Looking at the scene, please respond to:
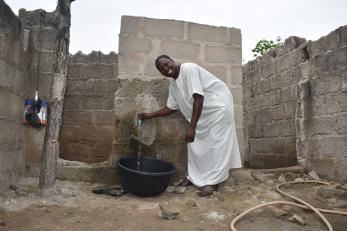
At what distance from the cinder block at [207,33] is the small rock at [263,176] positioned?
1676 mm

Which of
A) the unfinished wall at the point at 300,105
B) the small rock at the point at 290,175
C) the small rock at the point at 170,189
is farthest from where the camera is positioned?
the small rock at the point at 290,175

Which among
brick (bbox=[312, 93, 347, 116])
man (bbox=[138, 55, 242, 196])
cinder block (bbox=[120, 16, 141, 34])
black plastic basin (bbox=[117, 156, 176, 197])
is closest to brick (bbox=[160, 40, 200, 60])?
cinder block (bbox=[120, 16, 141, 34])

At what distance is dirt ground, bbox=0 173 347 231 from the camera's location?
108 inches

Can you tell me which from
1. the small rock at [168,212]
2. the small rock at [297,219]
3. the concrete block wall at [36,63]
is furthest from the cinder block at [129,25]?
the small rock at [297,219]

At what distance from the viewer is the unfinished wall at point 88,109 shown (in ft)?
19.6

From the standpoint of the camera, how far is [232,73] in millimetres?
4457

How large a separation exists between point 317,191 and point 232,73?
1.68 m

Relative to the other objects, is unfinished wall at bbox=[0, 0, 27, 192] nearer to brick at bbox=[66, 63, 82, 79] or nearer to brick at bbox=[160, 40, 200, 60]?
brick at bbox=[160, 40, 200, 60]

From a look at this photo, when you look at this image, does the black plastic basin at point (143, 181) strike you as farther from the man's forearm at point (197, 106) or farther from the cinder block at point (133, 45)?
the cinder block at point (133, 45)

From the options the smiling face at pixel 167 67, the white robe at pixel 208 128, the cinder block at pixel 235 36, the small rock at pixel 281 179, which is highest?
the cinder block at pixel 235 36

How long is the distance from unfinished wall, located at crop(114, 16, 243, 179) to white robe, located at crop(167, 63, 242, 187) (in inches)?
12.5

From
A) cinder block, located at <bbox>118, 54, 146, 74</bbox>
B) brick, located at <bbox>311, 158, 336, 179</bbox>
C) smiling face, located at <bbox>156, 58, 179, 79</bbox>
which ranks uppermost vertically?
cinder block, located at <bbox>118, 54, 146, 74</bbox>

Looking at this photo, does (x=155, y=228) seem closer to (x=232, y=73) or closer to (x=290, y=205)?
(x=290, y=205)

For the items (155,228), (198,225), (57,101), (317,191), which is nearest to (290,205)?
(317,191)
